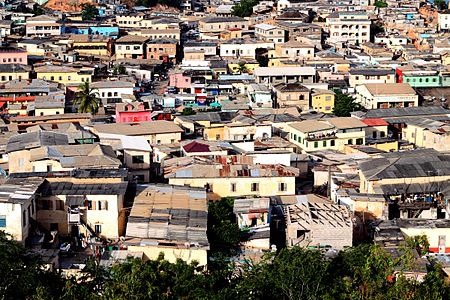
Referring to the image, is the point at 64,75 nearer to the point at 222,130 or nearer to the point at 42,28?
the point at 222,130

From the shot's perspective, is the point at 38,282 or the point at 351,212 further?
the point at 351,212

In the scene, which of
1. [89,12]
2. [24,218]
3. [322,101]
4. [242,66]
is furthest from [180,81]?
[24,218]

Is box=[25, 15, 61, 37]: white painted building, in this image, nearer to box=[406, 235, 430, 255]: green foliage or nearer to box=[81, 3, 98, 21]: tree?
box=[81, 3, 98, 21]: tree

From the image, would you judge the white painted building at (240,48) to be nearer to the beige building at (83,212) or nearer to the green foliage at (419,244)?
the beige building at (83,212)

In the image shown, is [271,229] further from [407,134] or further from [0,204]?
[407,134]

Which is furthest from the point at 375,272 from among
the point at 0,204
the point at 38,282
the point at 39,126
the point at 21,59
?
the point at 21,59
